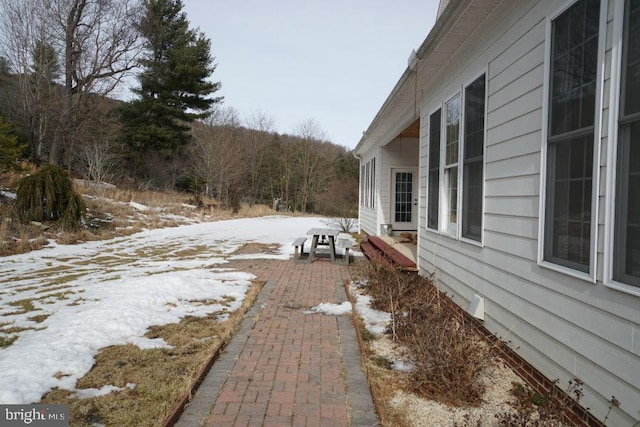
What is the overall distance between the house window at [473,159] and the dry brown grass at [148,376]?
2.75 meters

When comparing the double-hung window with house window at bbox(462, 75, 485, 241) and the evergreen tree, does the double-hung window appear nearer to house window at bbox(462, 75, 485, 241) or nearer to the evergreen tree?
house window at bbox(462, 75, 485, 241)

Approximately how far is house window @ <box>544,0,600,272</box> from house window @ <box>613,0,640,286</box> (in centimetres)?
22

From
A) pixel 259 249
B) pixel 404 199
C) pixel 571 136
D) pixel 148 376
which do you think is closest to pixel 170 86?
pixel 259 249

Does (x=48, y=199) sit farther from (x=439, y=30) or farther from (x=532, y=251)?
(x=532, y=251)

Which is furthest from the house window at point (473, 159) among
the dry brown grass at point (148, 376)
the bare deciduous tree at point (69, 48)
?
the bare deciduous tree at point (69, 48)

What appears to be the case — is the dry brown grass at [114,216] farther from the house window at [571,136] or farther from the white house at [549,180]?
the house window at [571,136]

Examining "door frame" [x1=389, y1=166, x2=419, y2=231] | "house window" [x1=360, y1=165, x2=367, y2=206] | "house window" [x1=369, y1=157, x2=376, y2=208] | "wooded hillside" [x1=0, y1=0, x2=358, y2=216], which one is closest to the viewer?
"door frame" [x1=389, y1=166, x2=419, y2=231]

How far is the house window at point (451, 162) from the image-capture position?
15.3 ft

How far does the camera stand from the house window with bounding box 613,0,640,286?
1.90 meters

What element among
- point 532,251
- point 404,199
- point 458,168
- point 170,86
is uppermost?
point 170,86

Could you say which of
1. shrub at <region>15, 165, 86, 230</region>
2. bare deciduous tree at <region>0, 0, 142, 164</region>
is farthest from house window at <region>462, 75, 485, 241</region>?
bare deciduous tree at <region>0, 0, 142, 164</region>

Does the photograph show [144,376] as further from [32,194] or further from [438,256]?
[32,194]

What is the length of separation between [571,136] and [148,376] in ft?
11.2

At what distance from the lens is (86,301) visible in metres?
4.96
